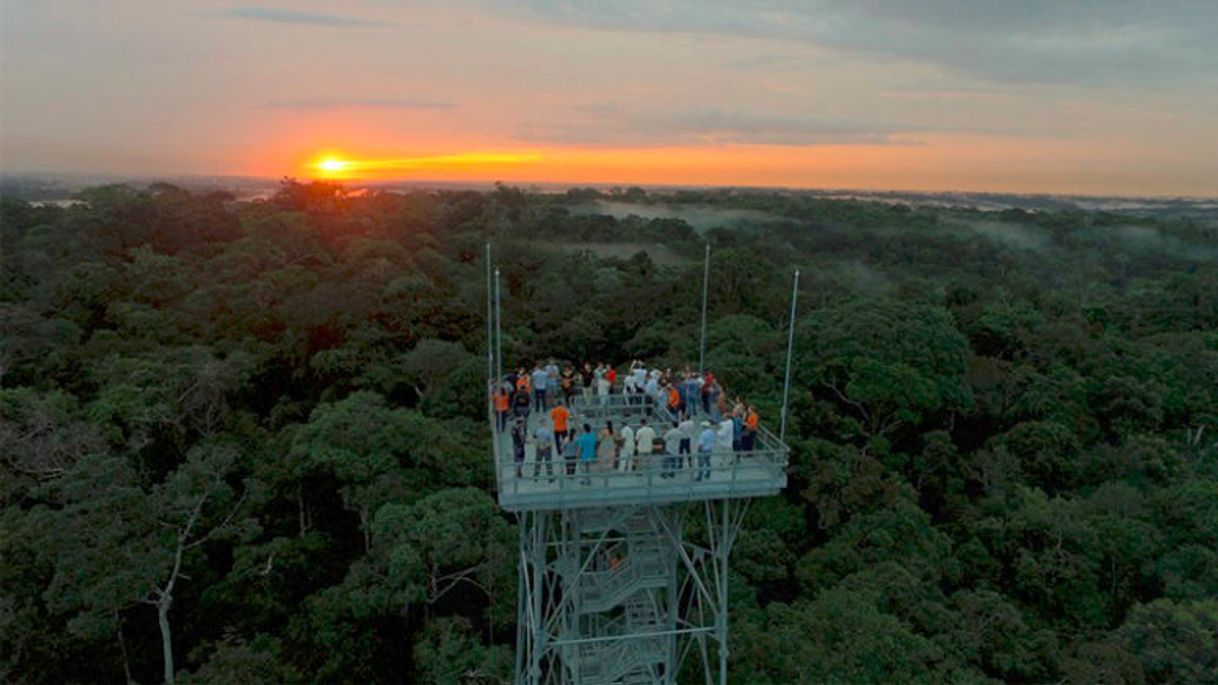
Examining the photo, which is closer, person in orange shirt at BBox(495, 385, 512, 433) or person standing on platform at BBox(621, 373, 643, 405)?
person in orange shirt at BBox(495, 385, 512, 433)

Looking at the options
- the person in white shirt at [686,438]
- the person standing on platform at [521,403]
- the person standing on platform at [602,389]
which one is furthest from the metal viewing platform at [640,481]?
the person standing on platform at [602,389]

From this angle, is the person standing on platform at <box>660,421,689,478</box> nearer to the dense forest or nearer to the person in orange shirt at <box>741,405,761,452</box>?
the person in orange shirt at <box>741,405,761,452</box>

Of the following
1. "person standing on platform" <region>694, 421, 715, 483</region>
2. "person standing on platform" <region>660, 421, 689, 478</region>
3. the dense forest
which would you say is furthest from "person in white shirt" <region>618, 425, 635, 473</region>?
the dense forest

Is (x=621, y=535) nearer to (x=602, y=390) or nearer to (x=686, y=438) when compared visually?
(x=602, y=390)

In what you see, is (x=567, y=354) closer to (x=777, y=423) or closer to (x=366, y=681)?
(x=777, y=423)

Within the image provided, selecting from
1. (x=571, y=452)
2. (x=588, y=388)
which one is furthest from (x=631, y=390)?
(x=571, y=452)

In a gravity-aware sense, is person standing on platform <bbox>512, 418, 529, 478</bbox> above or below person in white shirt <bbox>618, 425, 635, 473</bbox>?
below

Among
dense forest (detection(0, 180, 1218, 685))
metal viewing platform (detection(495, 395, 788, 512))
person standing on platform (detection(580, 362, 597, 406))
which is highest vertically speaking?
person standing on platform (detection(580, 362, 597, 406))
